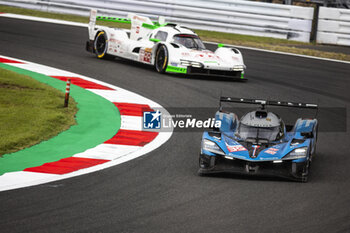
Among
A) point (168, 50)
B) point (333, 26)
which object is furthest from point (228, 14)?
point (168, 50)

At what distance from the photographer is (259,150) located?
8539 mm

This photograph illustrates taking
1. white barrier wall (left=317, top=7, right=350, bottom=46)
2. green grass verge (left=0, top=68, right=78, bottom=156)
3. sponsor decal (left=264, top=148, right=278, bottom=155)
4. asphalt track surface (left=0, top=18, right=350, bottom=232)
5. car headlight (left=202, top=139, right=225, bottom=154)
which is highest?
white barrier wall (left=317, top=7, right=350, bottom=46)

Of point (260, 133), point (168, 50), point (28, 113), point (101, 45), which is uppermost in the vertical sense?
point (168, 50)

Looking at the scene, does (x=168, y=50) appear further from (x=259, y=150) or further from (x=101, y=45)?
(x=259, y=150)

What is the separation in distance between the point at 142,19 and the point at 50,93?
6133 millimetres

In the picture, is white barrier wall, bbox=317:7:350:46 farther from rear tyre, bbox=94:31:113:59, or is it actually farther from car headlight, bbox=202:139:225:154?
car headlight, bbox=202:139:225:154

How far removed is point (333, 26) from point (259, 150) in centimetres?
1831

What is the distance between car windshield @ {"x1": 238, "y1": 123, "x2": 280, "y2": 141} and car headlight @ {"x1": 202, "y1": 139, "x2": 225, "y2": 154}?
663 mm

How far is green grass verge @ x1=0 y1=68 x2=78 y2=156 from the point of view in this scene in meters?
9.75

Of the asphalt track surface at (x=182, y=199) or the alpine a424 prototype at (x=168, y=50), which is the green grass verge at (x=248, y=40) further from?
the asphalt track surface at (x=182, y=199)

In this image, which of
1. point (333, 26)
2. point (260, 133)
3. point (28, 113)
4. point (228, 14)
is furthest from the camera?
point (228, 14)

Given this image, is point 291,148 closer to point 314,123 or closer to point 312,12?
point 314,123

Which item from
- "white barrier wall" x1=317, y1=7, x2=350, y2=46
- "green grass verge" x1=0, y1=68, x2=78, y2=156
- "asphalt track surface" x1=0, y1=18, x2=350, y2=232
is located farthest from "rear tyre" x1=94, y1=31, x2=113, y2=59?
"white barrier wall" x1=317, y1=7, x2=350, y2=46

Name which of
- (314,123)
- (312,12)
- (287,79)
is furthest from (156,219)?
(312,12)
